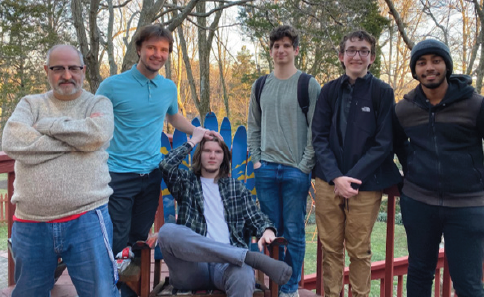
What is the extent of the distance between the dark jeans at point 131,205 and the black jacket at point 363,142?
1.05 metres

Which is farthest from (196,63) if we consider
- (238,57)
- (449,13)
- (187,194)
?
(187,194)

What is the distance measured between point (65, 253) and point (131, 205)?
55 centimetres

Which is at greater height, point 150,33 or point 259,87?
point 150,33

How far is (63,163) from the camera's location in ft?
5.56

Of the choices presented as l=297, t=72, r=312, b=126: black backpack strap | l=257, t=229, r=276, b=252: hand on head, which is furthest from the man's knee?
l=297, t=72, r=312, b=126: black backpack strap

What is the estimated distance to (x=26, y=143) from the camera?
5.34 feet

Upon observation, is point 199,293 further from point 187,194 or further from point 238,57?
point 238,57

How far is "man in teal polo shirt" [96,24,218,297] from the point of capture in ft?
7.12

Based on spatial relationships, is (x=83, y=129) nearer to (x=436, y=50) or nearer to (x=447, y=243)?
(x=436, y=50)

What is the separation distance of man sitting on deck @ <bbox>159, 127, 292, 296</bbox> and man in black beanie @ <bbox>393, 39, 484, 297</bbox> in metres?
0.75

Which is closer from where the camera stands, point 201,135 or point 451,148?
point 451,148

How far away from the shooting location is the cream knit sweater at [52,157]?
164 cm

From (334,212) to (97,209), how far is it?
132 centimetres

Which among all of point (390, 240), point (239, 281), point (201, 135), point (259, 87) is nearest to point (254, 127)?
point (259, 87)
